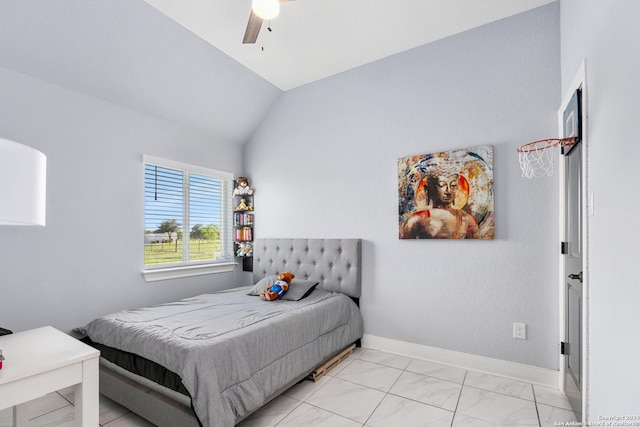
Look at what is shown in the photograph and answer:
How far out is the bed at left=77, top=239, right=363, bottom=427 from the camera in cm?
174

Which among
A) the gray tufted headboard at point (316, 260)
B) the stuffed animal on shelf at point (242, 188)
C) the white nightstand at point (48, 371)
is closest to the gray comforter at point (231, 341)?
the gray tufted headboard at point (316, 260)

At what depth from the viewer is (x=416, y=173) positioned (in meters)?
2.98

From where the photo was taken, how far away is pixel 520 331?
99.1 inches

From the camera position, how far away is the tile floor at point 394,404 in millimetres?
2002

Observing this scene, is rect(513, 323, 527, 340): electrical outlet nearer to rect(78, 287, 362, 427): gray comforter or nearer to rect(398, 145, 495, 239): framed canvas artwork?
rect(398, 145, 495, 239): framed canvas artwork

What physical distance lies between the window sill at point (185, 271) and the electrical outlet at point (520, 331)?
3.18m

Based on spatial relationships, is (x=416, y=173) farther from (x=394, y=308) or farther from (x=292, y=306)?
(x=292, y=306)

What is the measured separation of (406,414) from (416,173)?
6.45 feet

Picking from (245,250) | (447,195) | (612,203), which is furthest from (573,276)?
(245,250)

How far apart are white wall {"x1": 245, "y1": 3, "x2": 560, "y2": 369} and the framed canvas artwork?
0.29 feet

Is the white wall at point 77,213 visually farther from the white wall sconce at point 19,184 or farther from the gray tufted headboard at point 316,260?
the white wall sconce at point 19,184

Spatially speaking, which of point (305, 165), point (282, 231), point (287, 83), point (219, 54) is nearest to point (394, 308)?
point (282, 231)

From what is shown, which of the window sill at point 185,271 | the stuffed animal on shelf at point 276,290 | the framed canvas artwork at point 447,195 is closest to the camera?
the framed canvas artwork at point 447,195

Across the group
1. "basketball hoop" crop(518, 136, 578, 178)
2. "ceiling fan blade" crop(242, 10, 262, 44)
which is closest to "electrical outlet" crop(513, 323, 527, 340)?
"basketball hoop" crop(518, 136, 578, 178)
